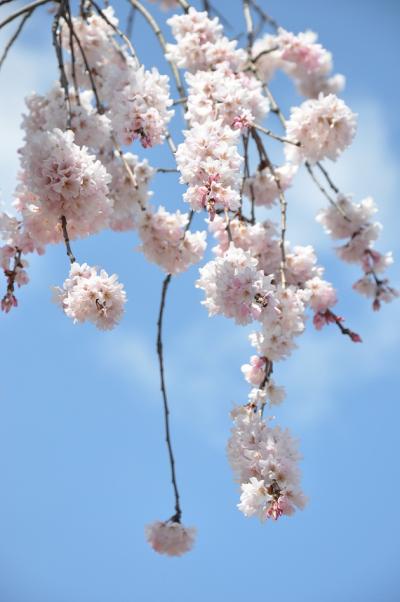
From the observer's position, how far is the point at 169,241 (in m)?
2.80

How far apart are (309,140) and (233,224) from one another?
501mm

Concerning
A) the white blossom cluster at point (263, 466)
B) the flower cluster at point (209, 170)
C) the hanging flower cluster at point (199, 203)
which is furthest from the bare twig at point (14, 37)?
the white blossom cluster at point (263, 466)

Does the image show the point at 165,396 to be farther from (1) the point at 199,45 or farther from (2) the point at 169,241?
(1) the point at 199,45

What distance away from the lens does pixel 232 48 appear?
2877 mm

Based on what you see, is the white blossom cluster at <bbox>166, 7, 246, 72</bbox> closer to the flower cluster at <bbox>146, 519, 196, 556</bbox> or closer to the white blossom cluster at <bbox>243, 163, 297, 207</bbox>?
the white blossom cluster at <bbox>243, 163, 297, 207</bbox>

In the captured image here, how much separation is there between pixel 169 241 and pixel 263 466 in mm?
1179

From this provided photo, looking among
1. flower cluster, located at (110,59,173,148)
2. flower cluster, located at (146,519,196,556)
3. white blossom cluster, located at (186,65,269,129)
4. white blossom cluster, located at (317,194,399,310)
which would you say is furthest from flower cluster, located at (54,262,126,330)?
white blossom cluster, located at (317,194,399,310)

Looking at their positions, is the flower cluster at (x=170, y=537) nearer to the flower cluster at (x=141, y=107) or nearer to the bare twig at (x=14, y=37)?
the flower cluster at (x=141, y=107)

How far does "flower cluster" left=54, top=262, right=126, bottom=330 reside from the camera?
1995mm

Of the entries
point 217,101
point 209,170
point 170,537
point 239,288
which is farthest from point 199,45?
point 170,537

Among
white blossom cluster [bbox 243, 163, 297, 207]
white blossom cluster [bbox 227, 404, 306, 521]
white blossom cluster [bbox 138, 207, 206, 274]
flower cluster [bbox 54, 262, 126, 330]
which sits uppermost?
white blossom cluster [bbox 243, 163, 297, 207]

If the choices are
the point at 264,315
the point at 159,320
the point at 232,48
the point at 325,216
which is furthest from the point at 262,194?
the point at 264,315

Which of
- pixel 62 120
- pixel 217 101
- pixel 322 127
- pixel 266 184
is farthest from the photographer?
pixel 266 184

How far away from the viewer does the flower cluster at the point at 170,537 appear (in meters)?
2.53
